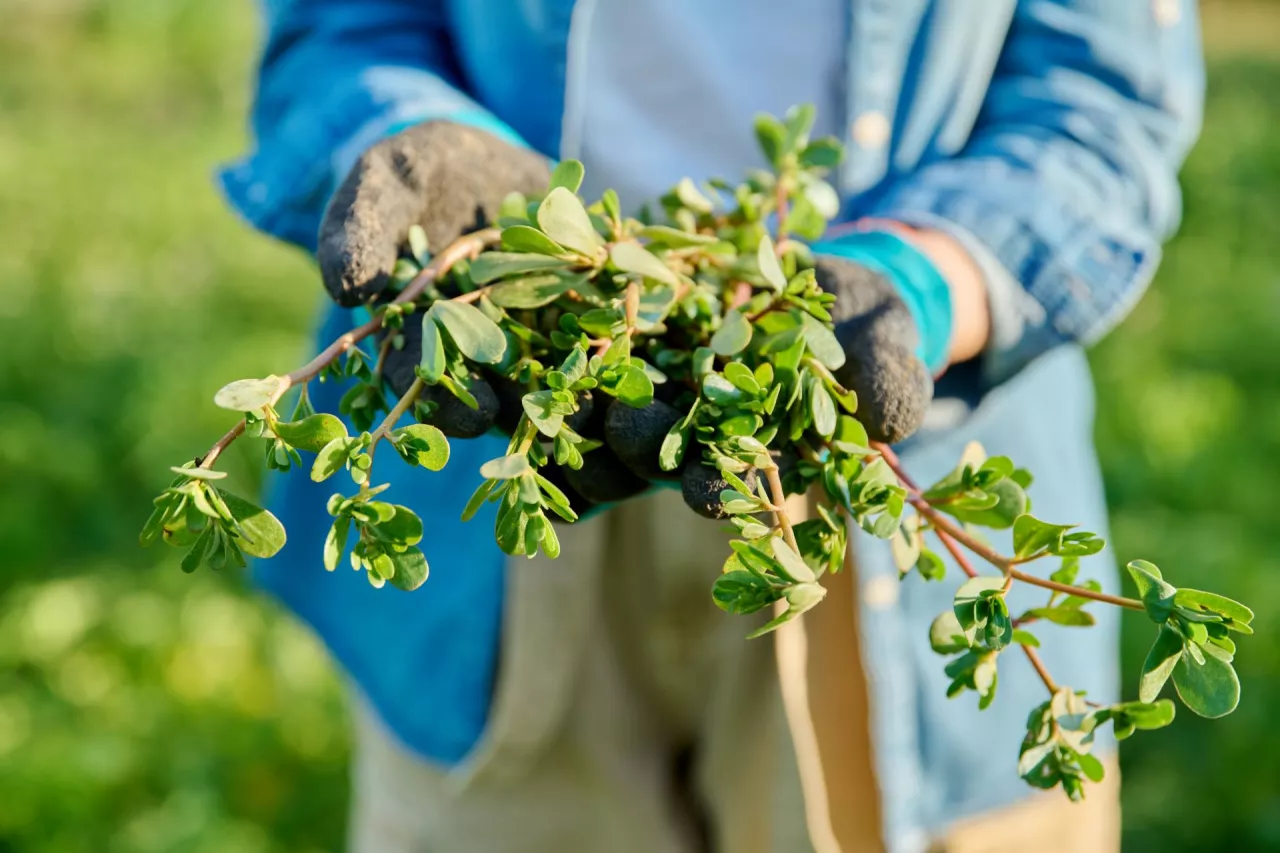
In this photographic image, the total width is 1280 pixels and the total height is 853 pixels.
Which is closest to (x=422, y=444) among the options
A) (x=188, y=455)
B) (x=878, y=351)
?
(x=878, y=351)

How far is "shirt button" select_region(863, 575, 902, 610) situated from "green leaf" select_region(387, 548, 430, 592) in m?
0.61

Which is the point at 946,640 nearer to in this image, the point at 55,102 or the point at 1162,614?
the point at 1162,614

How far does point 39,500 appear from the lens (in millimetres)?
2938

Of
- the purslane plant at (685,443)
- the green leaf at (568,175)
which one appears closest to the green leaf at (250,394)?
the purslane plant at (685,443)

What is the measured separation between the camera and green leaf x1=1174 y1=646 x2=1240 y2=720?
0.74 metres

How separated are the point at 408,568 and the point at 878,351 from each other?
390mm

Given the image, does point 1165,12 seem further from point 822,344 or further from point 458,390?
point 458,390

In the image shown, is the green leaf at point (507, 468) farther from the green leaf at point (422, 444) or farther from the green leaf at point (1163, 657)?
the green leaf at point (1163, 657)

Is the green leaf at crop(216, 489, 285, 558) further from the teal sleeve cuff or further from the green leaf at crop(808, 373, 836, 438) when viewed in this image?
the teal sleeve cuff

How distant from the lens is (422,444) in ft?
2.46

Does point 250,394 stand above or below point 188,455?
above

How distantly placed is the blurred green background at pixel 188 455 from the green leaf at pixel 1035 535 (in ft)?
5.10

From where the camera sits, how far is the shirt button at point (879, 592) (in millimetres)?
1265

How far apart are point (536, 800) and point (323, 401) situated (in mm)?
508
